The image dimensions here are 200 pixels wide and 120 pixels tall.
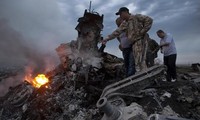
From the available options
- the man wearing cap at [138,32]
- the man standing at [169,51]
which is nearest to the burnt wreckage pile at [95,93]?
the man standing at [169,51]

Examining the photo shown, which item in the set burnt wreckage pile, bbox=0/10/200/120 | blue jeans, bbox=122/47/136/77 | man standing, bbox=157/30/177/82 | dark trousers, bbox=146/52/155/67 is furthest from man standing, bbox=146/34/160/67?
blue jeans, bbox=122/47/136/77

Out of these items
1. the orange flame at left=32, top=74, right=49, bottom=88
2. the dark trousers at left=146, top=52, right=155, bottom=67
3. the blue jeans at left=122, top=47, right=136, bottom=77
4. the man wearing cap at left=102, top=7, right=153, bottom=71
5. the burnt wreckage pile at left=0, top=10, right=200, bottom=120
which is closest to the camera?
the burnt wreckage pile at left=0, top=10, right=200, bottom=120

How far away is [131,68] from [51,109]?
2.98 m

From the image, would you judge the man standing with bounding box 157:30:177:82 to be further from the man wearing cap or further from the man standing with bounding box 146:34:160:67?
the man wearing cap

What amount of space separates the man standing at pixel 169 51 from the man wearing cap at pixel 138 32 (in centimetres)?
144

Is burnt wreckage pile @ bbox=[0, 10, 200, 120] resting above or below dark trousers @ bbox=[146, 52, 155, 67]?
below

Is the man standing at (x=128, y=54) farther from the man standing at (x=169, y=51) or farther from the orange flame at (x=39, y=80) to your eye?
the orange flame at (x=39, y=80)

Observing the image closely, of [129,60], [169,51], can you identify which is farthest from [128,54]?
[169,51]

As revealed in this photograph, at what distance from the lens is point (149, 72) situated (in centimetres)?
569

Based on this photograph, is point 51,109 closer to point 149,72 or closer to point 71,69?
point 71,69

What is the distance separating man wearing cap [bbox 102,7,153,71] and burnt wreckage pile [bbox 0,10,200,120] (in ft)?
2.21

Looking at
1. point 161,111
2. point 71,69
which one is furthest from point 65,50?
point 161,111

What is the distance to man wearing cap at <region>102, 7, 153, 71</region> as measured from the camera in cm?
621

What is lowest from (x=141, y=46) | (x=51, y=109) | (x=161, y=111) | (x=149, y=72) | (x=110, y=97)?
(x=51, y=109)
